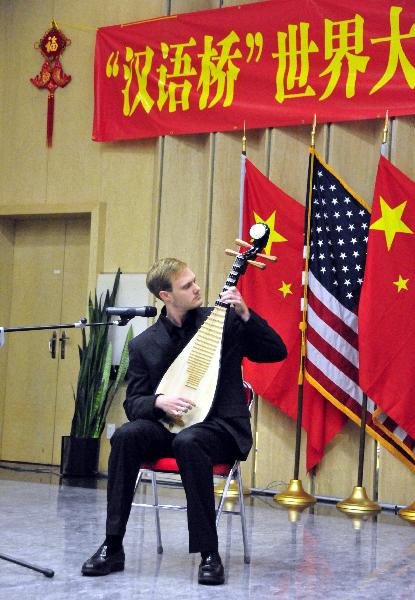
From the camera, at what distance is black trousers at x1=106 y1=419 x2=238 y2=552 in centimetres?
319

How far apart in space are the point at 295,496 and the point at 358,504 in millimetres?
387

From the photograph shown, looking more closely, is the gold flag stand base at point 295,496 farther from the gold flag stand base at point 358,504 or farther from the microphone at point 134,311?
the microphone at point 134,311

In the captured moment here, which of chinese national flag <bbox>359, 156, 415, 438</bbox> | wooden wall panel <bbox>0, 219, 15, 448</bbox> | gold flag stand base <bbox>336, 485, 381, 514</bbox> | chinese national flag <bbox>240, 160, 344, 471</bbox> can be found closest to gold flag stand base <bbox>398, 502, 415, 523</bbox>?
gold flag stand base <bbox>336, 485, 381, 514</bbox>

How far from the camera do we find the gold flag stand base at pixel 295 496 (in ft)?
18.0

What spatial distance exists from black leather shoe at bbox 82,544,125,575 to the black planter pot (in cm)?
325

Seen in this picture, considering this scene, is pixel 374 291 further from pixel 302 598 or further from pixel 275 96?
pixel 302 598

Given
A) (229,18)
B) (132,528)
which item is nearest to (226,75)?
(229,18)

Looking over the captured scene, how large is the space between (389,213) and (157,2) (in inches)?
104

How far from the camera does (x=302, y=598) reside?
3016 mm

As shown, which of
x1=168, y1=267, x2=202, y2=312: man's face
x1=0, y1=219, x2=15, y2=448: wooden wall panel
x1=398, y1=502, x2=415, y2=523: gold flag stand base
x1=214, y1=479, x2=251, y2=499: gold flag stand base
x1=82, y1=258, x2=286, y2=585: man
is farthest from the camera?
x1=0, y1=219, x2=15, y2=448: wooden wall panel

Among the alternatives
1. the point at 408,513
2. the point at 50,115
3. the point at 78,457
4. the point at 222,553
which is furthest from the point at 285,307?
the point at 50,115

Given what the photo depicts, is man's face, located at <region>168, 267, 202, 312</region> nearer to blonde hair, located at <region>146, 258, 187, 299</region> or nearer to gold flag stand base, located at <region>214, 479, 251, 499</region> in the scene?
blonde hair, located at <region>146, 258, 187, 299</region>

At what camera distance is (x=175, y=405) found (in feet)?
10.8

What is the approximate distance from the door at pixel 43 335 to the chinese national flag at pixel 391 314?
2613 mm
